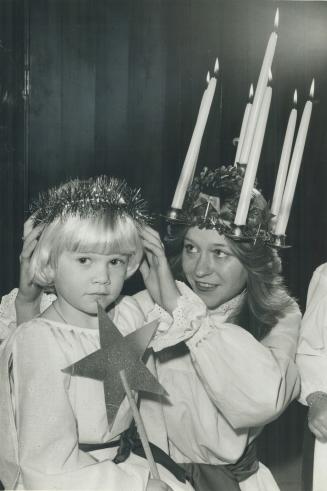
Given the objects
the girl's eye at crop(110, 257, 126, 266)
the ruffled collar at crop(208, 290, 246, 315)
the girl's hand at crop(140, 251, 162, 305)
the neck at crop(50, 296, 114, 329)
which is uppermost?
the girl's eye at crop(110, 257, 126, 266)

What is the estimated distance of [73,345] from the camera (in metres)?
1.45

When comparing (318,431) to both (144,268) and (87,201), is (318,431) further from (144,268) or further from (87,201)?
(87,201)

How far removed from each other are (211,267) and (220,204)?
17 cm

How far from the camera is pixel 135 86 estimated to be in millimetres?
1920

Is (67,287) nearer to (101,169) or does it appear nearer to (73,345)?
(73,345)

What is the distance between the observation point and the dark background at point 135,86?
1853mm

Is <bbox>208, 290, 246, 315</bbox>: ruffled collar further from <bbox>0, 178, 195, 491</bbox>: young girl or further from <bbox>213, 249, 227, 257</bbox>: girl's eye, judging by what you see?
<bbox>0, 178, 195, 491</bbox>: young girl

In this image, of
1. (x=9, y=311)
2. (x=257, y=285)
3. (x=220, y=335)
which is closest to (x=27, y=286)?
(x=9, y=311)

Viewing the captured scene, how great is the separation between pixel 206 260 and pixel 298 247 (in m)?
0.47

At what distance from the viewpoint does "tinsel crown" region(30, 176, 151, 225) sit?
4.76ft

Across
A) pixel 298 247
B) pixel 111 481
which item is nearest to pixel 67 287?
pixel 111 481

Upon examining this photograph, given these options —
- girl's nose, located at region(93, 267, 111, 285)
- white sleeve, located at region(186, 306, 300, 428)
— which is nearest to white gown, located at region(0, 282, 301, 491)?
white sleeve, located at region(186, 306, 300, 428)

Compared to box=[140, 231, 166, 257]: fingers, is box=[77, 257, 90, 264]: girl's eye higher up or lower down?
lower down

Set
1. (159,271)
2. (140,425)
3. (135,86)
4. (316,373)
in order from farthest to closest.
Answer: (135,86) < (316,373) < (159,271) < (140,425)
